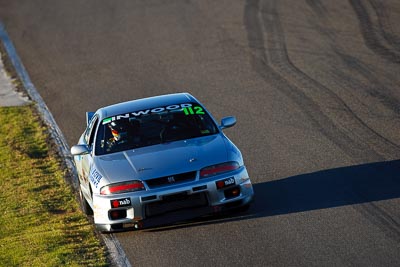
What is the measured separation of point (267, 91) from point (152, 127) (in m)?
5.98

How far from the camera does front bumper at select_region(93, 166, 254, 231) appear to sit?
1043 cm

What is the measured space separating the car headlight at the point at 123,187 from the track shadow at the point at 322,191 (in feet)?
2.17

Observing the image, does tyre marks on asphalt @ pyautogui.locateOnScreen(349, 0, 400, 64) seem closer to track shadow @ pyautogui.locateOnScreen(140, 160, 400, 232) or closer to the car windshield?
track shadow @ pyautogui.locateOnScreen(140, 160, 400, 232)

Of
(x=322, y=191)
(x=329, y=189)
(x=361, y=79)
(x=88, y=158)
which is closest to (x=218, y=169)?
(x=322, y=191)

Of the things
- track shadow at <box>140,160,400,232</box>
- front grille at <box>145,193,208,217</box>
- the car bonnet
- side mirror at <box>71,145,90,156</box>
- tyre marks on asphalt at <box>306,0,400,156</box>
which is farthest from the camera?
tyre marks on asphalt at <box>306,0,400,156</box>

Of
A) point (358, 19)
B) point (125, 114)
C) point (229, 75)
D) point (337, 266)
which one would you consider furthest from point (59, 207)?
point (358, 19)

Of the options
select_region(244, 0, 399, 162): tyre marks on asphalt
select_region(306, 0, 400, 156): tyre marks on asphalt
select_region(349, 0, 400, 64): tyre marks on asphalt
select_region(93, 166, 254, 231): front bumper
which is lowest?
select_region(349, 0, 400, 64): tyre marks on asphalt

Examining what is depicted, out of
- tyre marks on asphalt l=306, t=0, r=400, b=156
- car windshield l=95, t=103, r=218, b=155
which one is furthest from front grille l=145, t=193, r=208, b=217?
tyre marks on asphalt l=306, t=0, r=400, b=156

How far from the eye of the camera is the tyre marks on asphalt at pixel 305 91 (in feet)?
44.3

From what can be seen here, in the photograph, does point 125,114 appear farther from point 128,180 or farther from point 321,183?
point 321,183

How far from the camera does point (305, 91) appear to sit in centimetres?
1722

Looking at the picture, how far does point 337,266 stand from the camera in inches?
344

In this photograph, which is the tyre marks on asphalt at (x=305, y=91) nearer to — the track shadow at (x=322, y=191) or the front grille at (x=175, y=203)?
the track shadow at (x=322, y=191)

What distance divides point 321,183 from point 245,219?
1542mm
